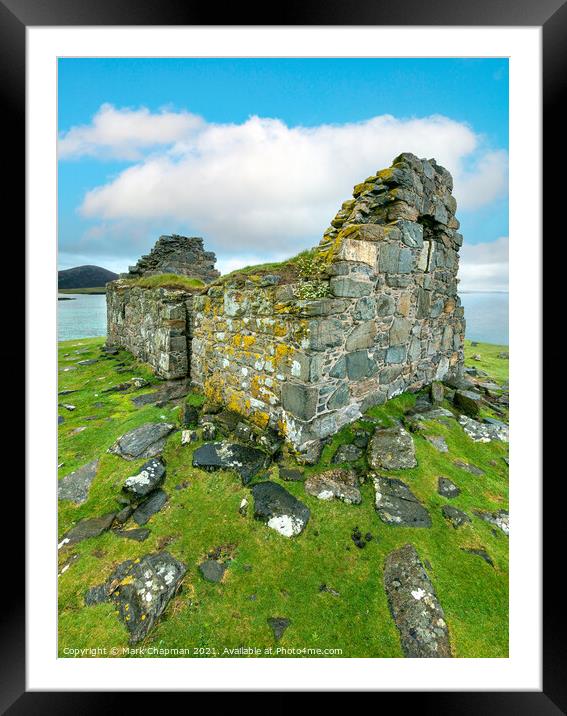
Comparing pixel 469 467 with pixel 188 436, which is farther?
pixel 188 436

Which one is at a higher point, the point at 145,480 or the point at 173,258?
the point at 173,258

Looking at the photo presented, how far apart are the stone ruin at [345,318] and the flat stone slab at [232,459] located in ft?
1.78

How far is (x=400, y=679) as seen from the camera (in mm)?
2541

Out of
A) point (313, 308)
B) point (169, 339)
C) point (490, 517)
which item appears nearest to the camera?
point (490, 517)

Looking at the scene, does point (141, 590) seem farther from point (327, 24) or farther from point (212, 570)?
point (327, 24)

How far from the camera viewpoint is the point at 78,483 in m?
4.52

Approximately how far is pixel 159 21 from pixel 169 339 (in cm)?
729

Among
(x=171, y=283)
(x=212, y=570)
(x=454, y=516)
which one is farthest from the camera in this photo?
(x=171, y=283)

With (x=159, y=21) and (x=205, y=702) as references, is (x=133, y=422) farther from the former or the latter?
(x=159, y=21)

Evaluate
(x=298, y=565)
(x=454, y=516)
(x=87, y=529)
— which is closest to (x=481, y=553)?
(x=454, y=516)

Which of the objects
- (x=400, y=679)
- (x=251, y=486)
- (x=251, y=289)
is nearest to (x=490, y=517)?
(x=400, y=679)

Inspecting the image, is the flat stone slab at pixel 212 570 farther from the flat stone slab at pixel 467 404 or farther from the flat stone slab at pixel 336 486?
the flat stone slab at pixel 467 404

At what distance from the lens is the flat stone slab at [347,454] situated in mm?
4477

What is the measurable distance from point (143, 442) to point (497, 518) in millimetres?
5444
